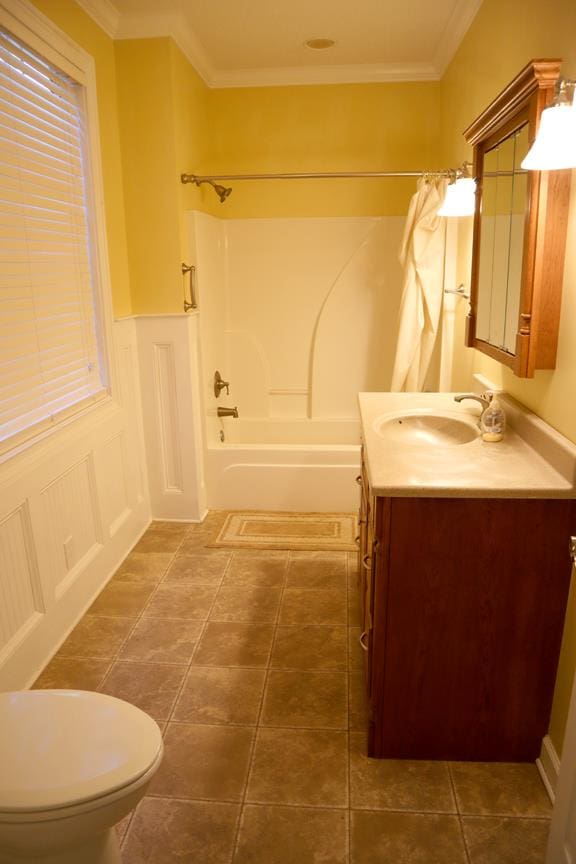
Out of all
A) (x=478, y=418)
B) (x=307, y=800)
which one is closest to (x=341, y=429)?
(x=478, y=418)

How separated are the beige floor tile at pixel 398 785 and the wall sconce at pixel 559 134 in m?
1.63

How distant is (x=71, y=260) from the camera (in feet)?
8.04

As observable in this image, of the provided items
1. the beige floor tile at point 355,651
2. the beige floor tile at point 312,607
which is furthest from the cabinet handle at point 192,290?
the beige floor tile at point 355,651

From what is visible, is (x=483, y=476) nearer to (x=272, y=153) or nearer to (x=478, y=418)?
(x=478, y=418)

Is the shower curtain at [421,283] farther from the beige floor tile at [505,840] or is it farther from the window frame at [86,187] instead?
the beige floor tile at [505,840]

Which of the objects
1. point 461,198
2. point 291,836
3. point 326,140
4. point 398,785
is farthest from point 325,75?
point 291,836

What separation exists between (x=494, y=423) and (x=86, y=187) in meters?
1.93

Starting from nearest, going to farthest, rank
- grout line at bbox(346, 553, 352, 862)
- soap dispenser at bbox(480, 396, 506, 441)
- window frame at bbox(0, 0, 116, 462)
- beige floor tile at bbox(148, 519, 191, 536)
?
grout line at bbox(346, 553, 352, 862)
soap dispenser at bbox(480, 396, 506, 441)
window frame at bbox(0, 0, 116, 462)
beige floor tile at bbox(148, 519, 191, 536)

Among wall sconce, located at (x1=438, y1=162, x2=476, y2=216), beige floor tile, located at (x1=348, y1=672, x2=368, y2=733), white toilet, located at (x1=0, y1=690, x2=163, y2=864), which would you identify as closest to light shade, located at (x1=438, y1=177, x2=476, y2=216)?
wall sconce, located at (x1=438, y1=162, x2=476, y2=216)

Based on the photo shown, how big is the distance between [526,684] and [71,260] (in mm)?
2192

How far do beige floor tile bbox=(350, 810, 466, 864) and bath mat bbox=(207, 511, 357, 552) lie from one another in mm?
1494

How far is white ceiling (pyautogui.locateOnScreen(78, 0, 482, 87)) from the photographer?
2688 millimetres

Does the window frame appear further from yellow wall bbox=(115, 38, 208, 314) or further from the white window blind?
yellow wall bbox=(115, 38, 208, 314)

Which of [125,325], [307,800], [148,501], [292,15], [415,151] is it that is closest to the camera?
[307,800]
